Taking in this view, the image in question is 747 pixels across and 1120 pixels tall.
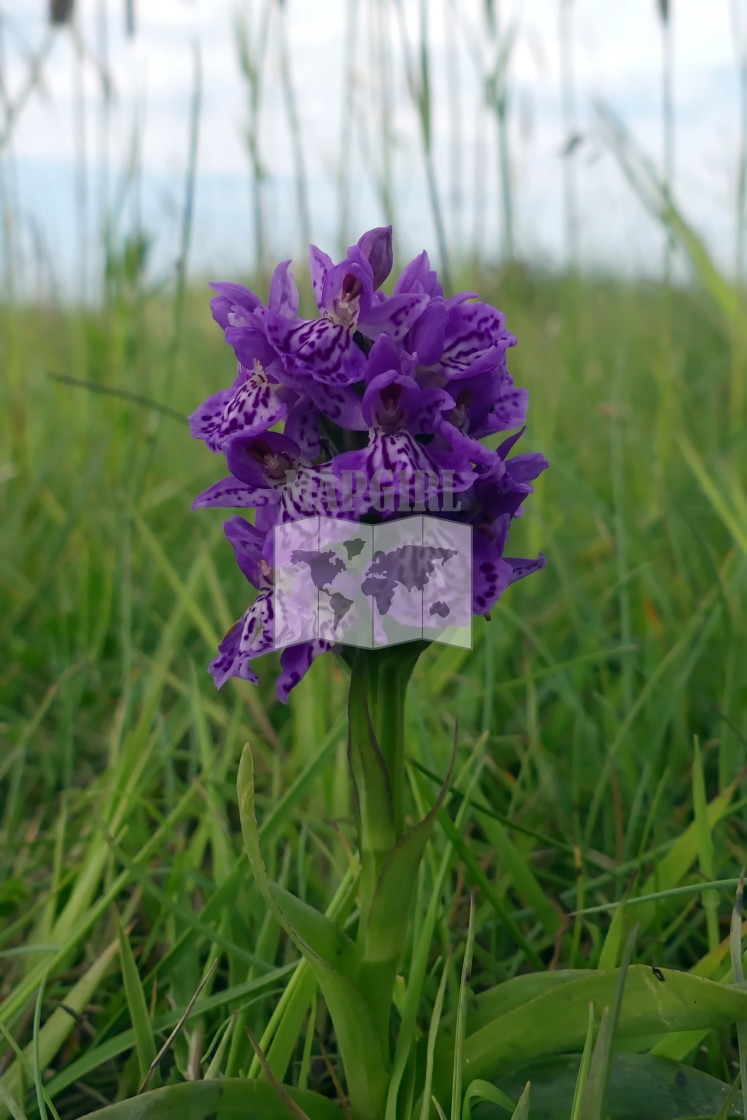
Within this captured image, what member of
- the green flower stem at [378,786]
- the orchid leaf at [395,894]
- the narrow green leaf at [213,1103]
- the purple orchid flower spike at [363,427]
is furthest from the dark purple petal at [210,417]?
the narrow green leaf at [213,1103]

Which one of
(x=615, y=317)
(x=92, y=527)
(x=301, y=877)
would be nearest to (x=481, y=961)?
(x=301, y=877)

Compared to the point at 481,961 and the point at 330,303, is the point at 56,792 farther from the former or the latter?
the point at 330,303

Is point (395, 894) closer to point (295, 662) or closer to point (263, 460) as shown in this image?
point (295, 662)

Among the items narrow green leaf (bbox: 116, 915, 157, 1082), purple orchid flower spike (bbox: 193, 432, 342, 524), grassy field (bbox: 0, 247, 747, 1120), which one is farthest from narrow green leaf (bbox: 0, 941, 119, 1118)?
purple orchid flower spike (bbox: 193, 432, 342, 524)

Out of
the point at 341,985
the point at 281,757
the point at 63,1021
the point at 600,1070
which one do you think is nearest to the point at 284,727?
the point at 281,757

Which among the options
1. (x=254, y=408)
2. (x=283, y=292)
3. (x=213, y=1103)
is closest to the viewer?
(x=213, y=1103)

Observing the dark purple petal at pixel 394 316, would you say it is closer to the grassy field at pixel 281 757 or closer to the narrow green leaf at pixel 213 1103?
the grassy field at pixel 281 757

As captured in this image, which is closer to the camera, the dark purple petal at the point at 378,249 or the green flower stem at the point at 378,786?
the green flower stem at the point at 378,786
